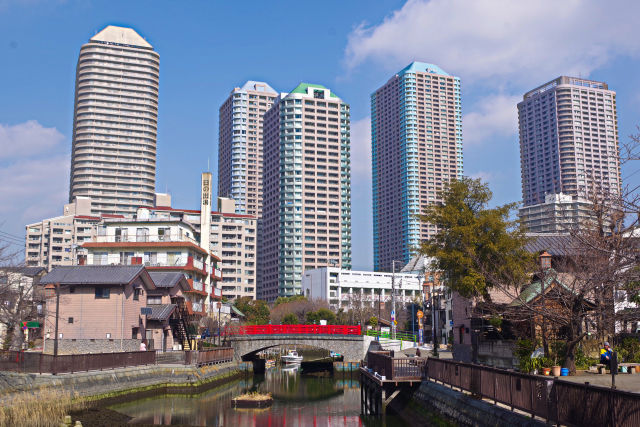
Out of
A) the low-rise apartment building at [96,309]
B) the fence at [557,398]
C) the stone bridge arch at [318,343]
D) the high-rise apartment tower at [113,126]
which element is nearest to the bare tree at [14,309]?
the low-rise apartment building at [96,309]

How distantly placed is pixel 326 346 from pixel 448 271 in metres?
30.4

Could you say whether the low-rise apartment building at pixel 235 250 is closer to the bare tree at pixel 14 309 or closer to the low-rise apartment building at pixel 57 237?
the low-rise apartment building at pixel 57 237

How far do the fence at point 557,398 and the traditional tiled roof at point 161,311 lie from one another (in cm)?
3906

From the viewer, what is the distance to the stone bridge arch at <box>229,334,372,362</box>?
7094 cm

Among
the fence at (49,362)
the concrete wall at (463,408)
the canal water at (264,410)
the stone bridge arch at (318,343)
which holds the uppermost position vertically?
the fence at (49,362)

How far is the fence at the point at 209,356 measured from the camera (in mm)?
52875

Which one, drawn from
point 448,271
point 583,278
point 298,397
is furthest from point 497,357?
point 298,397

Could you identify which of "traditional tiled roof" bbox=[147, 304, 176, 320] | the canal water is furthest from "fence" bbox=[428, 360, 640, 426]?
"traditional tiled roof" bbox=[147, 304, 176, 320]

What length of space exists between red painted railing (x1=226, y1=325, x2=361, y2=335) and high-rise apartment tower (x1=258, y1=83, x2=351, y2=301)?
11588cm

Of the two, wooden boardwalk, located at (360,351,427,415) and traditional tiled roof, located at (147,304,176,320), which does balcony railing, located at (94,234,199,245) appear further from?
wooden boardwalk, located at (360,351,427,415)

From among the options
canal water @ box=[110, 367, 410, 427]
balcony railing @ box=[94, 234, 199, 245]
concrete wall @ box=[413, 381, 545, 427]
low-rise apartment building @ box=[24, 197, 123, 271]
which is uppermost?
low-rise apartment building @ box=[24, 197, 123, 271]

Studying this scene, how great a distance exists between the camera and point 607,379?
2645cm

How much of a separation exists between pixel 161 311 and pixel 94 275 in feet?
27.1

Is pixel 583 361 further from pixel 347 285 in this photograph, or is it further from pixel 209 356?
pixel 347 285
